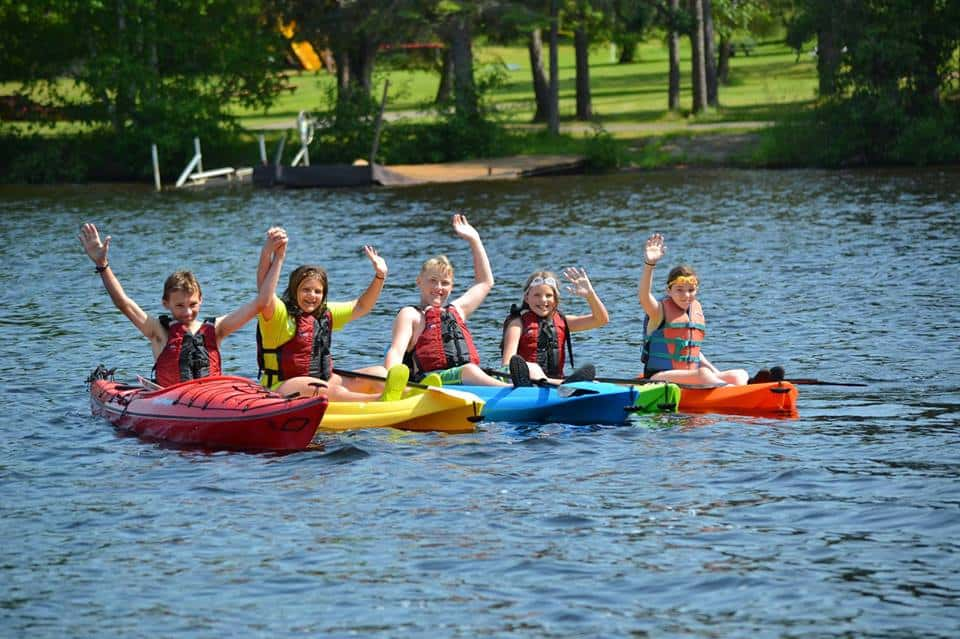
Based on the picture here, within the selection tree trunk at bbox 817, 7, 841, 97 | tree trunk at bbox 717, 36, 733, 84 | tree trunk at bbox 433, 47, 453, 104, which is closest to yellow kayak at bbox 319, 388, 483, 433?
tree trunk at bbox 817, 7, 841, 97

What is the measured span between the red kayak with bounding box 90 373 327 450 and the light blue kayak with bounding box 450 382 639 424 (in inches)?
54.2

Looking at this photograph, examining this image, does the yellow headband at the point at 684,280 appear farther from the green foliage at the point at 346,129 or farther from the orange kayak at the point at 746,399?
the green foliage at the point at 346,129

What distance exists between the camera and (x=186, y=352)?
11289 mm

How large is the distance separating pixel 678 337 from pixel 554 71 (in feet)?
83.4

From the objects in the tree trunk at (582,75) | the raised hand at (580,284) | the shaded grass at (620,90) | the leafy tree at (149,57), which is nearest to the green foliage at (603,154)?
the shaded grass at (620,90)

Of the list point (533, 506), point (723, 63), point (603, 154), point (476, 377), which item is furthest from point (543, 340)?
point (723, 63)

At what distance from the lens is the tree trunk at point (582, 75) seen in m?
39.9

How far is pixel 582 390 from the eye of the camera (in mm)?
11094

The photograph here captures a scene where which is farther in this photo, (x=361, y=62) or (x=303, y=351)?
(x=361, y=62)

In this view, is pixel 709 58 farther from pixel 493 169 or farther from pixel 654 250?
pixel 654 250

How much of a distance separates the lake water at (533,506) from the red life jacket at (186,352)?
0.59 metres

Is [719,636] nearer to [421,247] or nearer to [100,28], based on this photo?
[421,247]

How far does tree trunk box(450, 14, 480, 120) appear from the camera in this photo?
36688 millimetres

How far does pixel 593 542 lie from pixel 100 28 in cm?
3384
